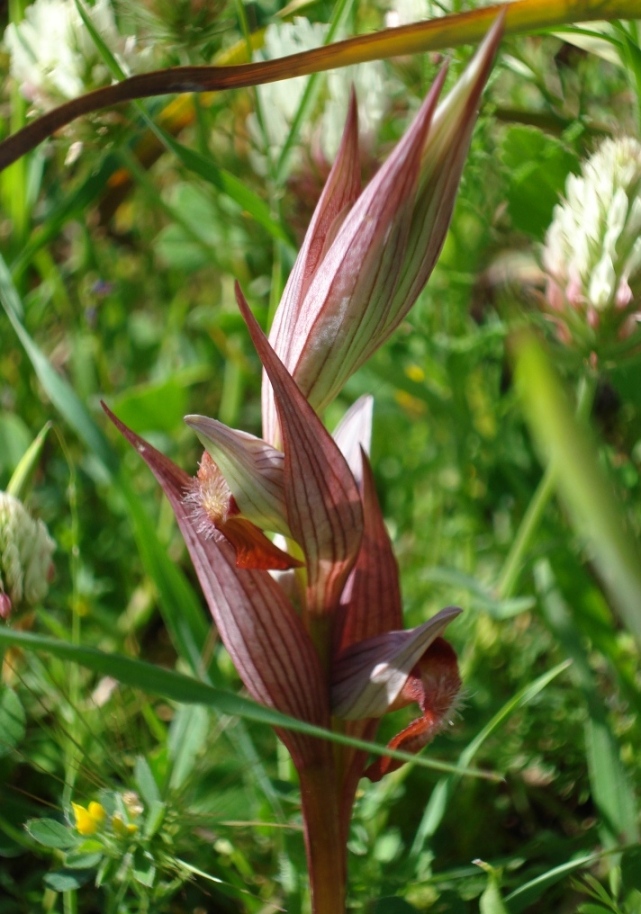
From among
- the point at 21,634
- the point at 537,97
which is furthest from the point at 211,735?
the point at 537,97

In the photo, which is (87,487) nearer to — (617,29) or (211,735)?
(211,735)

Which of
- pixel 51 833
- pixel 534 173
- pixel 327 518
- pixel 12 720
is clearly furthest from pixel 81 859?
pixel 534 173

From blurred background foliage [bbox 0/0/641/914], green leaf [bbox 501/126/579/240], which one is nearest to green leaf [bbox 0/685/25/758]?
blurred background foliage [bbox 0/0/641/914]

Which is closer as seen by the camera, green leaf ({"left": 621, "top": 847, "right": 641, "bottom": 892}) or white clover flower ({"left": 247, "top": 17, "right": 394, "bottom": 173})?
green leaf ({"left": 621, "top": 847, "right": 641, "bottom": 892})

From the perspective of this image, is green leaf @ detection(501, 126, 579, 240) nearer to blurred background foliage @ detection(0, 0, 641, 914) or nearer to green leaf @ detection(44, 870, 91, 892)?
blurred background foliage @ detection(0, 0, 641, 914)

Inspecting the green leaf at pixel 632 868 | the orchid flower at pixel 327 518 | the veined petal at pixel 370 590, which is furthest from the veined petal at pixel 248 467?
the green leaf at pixel 632 868

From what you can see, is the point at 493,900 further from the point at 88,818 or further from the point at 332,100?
the point at 332,100
